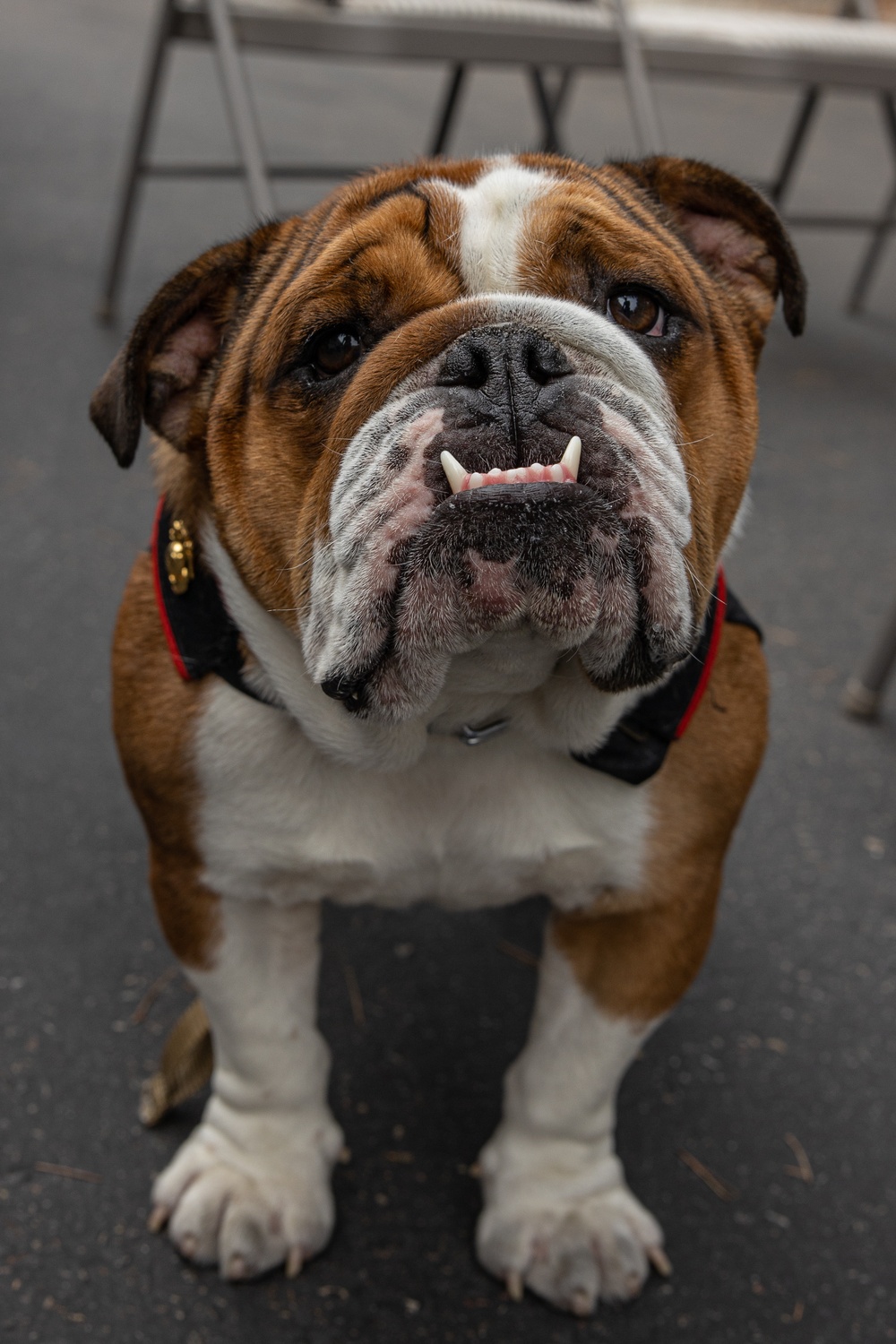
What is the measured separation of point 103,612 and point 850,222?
2.74 m

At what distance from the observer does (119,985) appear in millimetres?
1958

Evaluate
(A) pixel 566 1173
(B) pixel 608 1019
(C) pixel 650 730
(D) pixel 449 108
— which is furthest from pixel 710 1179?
(D) pixel 449 108

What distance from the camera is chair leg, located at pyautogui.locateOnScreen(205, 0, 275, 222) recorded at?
270 cm

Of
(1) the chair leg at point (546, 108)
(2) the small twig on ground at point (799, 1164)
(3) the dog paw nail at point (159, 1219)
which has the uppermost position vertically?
(1) the chair leg at point (546, 108)

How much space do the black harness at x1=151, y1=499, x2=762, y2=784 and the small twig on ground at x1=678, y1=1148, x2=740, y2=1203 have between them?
0.66 metres

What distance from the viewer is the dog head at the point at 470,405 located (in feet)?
3.68

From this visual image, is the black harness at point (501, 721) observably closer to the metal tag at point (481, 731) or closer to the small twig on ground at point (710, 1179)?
the metal tag at point (481, 731)

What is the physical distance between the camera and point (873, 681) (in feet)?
8.82

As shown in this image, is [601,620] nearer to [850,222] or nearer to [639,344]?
[639,344]

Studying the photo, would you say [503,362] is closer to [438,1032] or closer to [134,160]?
[438,1032]

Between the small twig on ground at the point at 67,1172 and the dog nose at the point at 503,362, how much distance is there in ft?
3.71

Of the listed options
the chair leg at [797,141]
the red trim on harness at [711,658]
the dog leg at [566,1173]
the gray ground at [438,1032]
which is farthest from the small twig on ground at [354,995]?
the chair leg at [797,141]

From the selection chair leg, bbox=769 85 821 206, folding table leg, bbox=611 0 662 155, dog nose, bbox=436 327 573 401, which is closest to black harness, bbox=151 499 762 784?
dog nose, bbox=436 327 573 401

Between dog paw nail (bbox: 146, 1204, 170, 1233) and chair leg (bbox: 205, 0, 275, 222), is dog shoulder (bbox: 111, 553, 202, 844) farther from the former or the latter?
chair leg (bbox: 205, 0, 275, 222)
